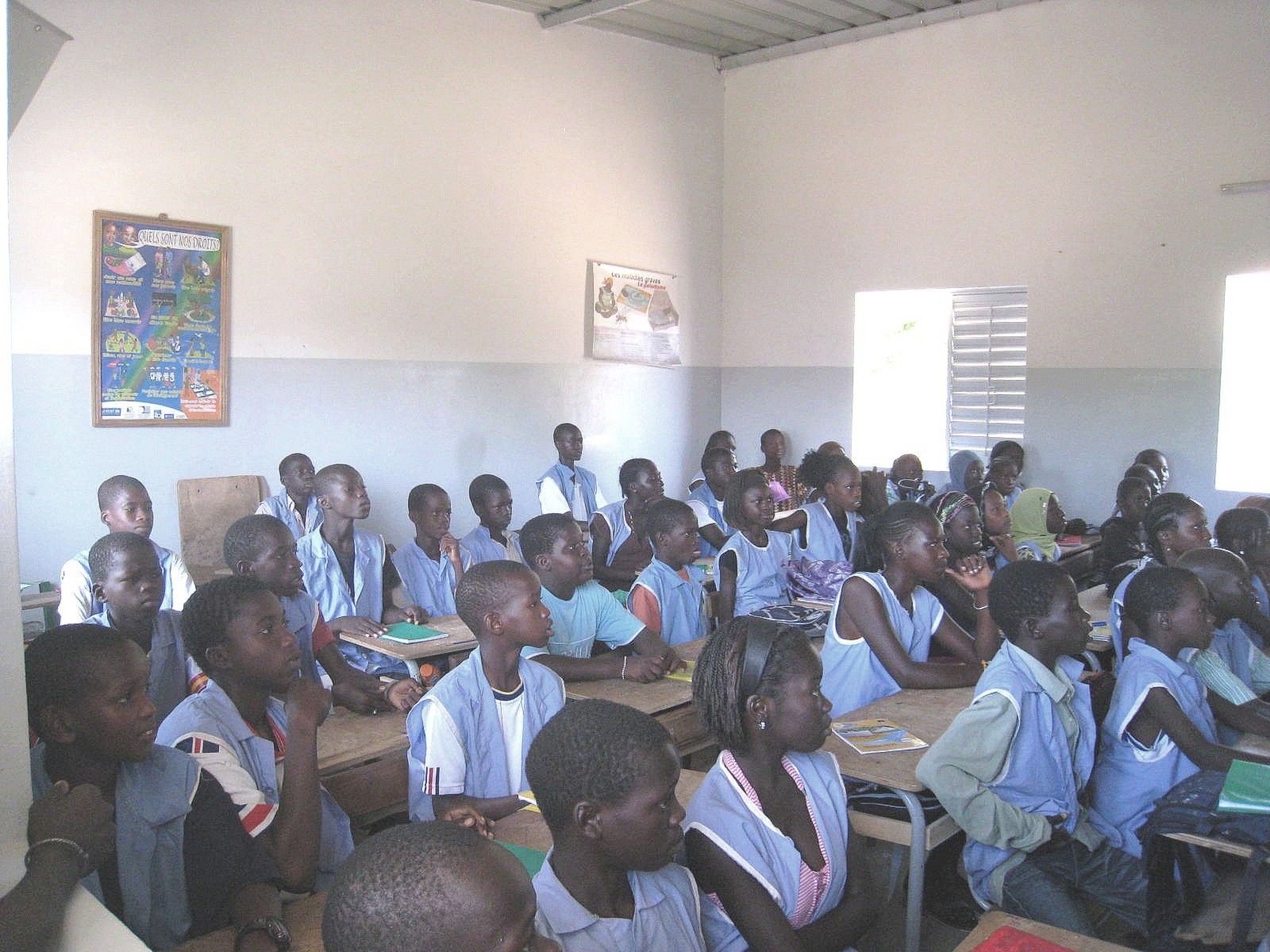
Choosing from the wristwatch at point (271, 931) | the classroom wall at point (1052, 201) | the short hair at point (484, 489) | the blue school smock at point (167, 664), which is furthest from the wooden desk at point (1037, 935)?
the classroom wall at point (1052, 201)

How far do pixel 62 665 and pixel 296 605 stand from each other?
1505 millimetres

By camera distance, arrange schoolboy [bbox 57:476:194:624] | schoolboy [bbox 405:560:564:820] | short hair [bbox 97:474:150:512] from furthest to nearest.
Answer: short hair [bbox 97:474:150:512]
schoolboy [bbox 57:476:194:624]
schoolboy [bbox 405:560:564:820]

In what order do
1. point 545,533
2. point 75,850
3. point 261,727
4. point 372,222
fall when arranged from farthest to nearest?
point 372,222, point 545,533, point 261,727, point 75,850

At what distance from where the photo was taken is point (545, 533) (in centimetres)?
328

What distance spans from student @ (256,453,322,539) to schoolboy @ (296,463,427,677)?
42.3 inches

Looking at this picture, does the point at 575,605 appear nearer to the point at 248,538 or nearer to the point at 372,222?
the point at 248,538

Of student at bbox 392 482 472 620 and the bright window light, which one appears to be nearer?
student at bbox 392 482 472 620

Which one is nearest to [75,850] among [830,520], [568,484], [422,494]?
[422,494]

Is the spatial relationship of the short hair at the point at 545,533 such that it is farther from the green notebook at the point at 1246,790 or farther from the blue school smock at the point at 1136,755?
the green notebook at the point at 1246,790

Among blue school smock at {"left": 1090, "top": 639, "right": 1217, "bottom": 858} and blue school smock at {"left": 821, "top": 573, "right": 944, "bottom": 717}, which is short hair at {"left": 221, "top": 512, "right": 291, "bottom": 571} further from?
blue school smock at {"left": 1090, "top": 639, "right": 1217, "bottom": 858}

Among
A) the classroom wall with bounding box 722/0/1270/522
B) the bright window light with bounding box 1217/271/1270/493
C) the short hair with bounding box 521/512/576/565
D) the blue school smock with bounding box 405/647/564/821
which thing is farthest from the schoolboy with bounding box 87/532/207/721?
the bright window light with bounding box 1217/271/1270/493

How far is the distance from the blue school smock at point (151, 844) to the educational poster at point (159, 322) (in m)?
3.95

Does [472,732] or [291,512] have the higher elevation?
[291,512]

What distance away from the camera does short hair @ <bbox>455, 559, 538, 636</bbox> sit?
242cm
